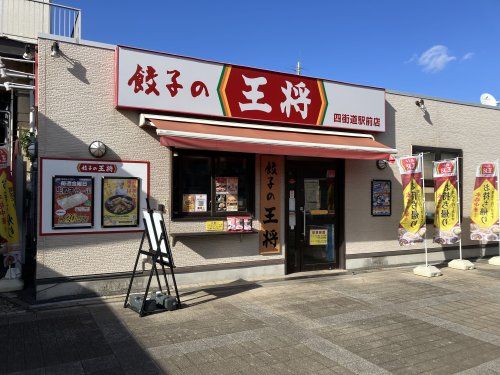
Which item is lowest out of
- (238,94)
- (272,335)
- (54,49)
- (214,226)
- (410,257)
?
(272,335)

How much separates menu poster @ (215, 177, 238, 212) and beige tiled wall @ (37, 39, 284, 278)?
0.82 metres

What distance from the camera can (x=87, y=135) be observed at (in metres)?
6.72

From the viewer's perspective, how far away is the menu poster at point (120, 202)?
6.82 meters

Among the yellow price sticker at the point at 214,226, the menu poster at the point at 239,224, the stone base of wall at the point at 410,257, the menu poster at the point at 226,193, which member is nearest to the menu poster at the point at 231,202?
the menu poster at the point at 226,193

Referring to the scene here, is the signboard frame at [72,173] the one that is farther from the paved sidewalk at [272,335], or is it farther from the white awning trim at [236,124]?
the paved sidewalk at [272,335]

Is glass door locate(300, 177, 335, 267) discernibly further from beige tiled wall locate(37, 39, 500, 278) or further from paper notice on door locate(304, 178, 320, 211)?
beige tiled wall locate(37, 39, 500, 278)

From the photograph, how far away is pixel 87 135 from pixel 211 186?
7.46 ft

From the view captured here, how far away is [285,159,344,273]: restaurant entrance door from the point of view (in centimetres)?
859

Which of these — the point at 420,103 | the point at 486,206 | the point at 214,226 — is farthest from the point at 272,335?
the point at 486,206

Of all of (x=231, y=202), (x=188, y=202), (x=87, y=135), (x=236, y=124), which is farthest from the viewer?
(x=231, y=202)

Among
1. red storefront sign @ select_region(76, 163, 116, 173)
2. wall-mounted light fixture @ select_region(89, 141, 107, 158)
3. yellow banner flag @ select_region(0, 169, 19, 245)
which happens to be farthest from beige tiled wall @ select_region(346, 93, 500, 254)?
yellow banner flag @ select_region(0, 169, 19, 245)

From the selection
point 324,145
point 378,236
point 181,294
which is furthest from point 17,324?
point 378,236

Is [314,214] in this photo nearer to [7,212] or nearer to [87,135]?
[87,135]

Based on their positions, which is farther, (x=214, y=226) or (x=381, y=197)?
(x=381, y=197)
